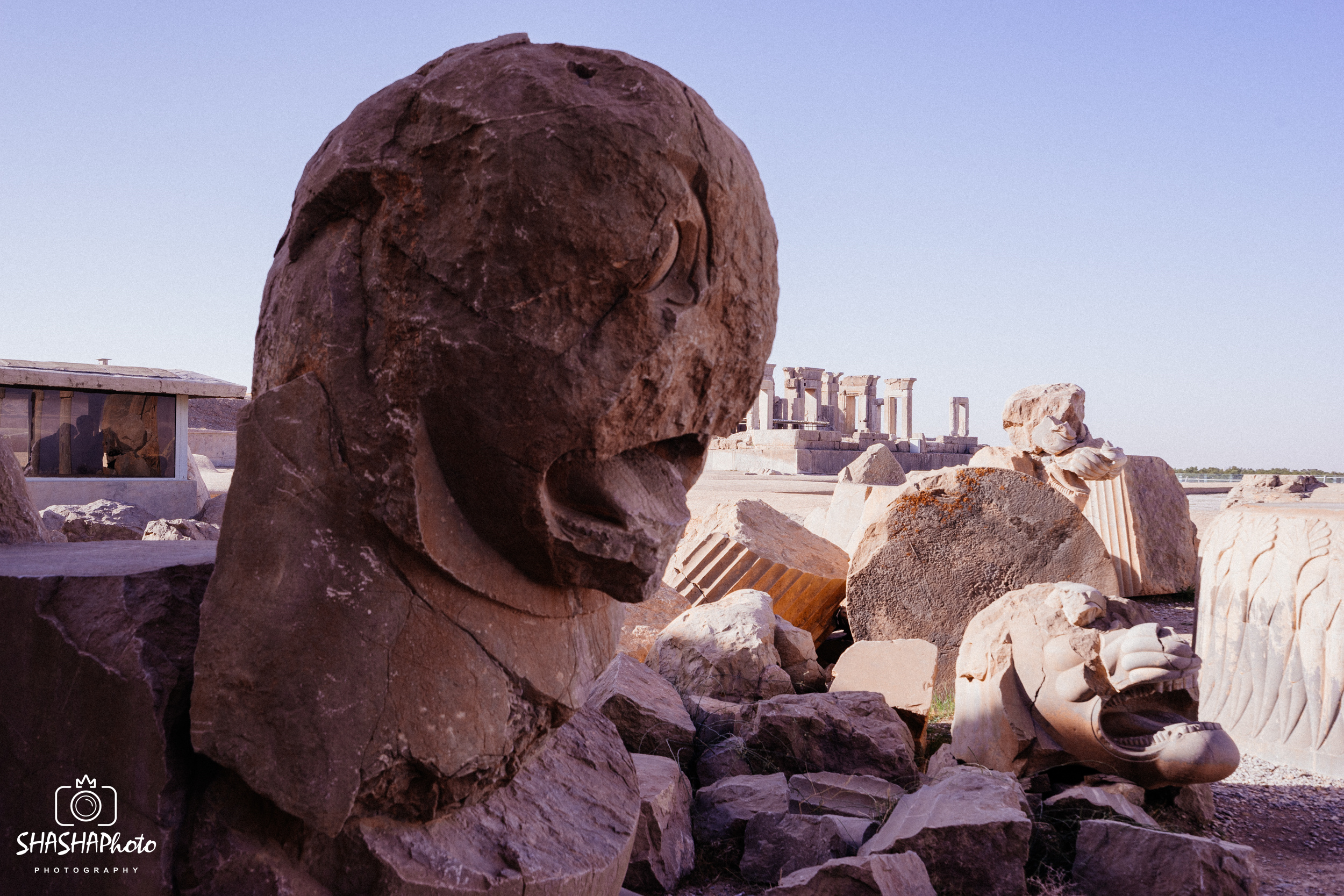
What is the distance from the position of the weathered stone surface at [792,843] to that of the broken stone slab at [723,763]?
44 cm

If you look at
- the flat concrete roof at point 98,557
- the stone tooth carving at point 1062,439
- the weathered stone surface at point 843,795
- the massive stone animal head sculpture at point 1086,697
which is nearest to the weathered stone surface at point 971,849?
the weathered stone surface at point 843,795

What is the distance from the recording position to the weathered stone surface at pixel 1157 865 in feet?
7.15

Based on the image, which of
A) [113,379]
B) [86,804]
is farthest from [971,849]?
[113,379]

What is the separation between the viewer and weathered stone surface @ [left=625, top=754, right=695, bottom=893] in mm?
2270

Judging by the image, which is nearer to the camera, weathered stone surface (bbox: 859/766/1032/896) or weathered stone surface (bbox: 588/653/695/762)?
weathered stone surface (bbox: 859/766/1032/896)

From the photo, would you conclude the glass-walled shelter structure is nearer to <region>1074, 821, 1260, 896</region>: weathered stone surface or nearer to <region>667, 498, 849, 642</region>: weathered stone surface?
<region>667, 498, 849, 642</region>: weathered stone surface

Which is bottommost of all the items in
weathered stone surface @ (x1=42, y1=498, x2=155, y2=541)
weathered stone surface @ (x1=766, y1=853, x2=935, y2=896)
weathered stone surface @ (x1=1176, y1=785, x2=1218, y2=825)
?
weathered stone surface @ (x1=1176, y1=785, x2=1218, y2=825)

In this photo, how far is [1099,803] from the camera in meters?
2.63

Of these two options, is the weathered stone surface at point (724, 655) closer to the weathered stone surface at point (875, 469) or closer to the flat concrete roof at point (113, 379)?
the weathered stone surface at point (875, 469)

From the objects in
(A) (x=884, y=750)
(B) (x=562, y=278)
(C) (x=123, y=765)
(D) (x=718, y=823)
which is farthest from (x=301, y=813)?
(A) (x=884, y=750)

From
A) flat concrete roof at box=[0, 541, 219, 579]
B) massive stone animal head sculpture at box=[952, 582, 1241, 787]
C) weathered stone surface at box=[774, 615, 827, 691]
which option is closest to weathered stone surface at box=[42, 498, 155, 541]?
flat concrete roof at box=[0, 541, 219, 579]

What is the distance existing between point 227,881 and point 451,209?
101 centimetres

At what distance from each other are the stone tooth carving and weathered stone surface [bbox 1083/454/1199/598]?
24 centimetres

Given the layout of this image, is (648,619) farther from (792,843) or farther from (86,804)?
(86,804)
